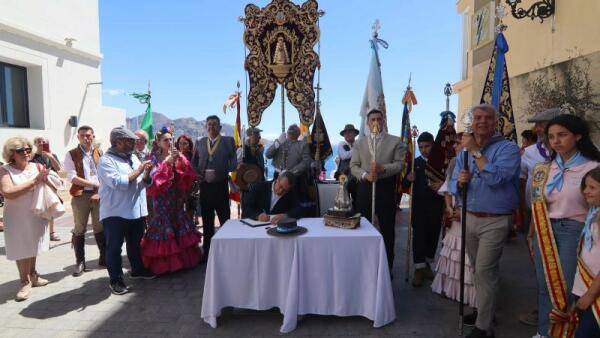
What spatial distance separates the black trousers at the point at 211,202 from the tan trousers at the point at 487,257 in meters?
2.99

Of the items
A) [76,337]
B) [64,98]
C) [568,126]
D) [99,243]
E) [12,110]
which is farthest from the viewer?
[64,98]

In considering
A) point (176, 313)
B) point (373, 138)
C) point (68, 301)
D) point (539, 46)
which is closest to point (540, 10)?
point (539, 46)

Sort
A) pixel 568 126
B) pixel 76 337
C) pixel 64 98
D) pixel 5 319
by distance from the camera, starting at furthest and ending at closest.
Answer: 1. pixel 64 98
2. pixel 5 319
3. pixel 76 337
4. pixel 568 126

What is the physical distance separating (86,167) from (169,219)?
112cm

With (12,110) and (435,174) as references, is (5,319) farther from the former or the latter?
(12,110)

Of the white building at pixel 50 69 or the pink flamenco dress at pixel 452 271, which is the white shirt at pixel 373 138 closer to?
the pink flamenco dress at pixel 452 271

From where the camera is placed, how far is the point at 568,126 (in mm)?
2229

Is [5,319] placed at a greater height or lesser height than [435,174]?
lesser

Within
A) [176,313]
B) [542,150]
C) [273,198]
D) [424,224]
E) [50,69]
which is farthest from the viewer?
[50,69]

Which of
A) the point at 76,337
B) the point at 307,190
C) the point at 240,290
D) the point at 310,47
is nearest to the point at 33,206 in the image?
the point at 76,337

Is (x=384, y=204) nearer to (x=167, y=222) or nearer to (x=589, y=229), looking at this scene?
(x=589, y=229)

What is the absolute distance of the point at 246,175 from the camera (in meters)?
5.02

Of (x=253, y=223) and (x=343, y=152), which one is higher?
(x=343, y=152)

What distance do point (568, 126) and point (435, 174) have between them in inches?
62.8
